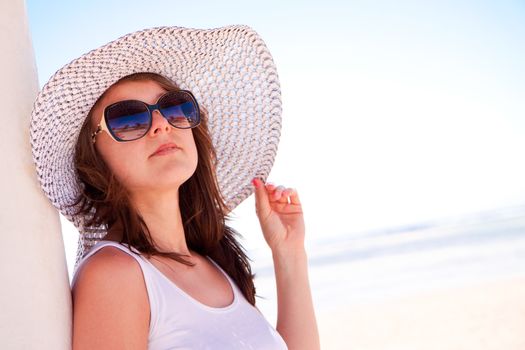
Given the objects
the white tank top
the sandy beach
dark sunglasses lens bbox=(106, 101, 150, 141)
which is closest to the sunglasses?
dark sunglasses lens bbox=(106, 101, 150, 141)

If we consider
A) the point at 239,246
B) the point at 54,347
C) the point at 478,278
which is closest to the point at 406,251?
the point at 478,278

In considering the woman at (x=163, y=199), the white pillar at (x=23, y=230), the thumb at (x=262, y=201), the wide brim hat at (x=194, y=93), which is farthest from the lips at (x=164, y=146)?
the thumb at (x=262, y=201)

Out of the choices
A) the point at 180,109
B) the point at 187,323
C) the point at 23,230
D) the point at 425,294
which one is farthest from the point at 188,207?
the point at 425,294

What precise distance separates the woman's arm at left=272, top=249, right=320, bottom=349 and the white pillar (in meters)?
1.16

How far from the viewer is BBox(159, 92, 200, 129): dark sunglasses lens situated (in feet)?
7.59

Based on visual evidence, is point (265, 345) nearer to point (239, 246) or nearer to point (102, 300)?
point (102, 300)

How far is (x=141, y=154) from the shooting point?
2240 mm

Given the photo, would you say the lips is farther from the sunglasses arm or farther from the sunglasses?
the sunglasses arm

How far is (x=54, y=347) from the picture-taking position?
145 cm

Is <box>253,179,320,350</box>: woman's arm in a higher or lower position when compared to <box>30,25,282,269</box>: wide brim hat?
lower

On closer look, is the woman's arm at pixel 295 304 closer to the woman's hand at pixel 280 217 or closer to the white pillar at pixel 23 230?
the woman's hand at pixel 280 217

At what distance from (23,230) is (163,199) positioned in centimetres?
100

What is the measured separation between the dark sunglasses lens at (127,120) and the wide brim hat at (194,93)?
0.28 ft

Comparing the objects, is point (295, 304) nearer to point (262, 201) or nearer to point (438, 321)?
point (262, 201)
